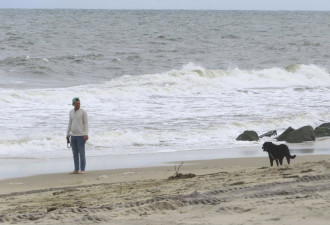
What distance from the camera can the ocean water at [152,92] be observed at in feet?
52.0

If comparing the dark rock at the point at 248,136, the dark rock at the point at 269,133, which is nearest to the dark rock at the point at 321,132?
the dark rock at the point at 269,133

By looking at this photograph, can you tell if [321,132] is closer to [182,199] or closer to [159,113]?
[159,113]

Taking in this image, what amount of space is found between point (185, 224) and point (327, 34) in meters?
63.5

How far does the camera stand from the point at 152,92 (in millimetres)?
24719

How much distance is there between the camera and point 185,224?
632 centimetres

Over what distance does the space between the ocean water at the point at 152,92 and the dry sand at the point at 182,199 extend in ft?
15.4

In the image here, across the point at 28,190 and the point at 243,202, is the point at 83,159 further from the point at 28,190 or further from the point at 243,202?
the point at 243,202

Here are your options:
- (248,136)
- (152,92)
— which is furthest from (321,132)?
(152,92)

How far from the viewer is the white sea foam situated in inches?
604

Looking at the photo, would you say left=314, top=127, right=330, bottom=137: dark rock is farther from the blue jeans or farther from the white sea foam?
the blue jeans

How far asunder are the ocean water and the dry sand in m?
4.68

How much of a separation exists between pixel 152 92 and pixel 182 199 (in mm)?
17436

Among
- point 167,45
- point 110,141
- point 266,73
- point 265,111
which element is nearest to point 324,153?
point 110,141

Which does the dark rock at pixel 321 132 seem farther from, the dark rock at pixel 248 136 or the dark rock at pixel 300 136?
the dark rock at pixel 248 136
